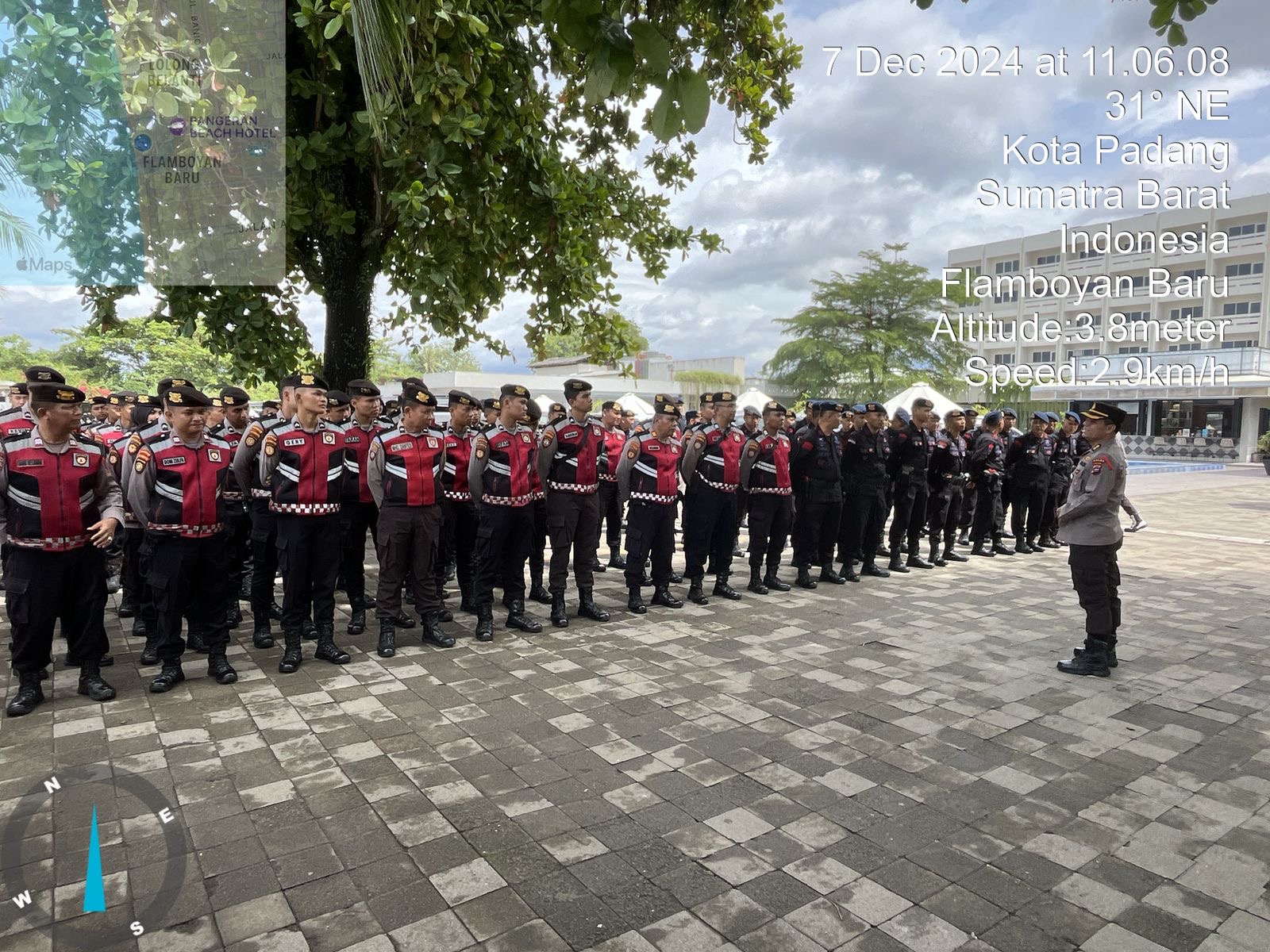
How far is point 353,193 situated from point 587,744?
663 centimetres

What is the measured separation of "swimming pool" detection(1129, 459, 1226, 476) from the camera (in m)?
29.2

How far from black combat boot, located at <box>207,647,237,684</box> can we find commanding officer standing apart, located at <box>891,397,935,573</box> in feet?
22.7

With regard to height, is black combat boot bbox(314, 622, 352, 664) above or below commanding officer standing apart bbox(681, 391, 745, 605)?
below

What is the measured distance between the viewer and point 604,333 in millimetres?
9539

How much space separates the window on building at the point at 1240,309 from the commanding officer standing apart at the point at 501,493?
168ft

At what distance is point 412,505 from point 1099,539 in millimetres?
4926

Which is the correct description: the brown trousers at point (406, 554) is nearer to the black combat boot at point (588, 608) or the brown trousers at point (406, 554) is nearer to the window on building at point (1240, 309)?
the black combat boot at point (588, 608)

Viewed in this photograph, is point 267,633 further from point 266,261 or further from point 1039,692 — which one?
point 1039,692

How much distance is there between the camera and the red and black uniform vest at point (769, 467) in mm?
7785

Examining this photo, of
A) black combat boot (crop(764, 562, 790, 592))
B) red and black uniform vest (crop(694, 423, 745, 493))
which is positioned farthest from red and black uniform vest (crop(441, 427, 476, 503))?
black combat boot (crop(764, 562, 790, 592))

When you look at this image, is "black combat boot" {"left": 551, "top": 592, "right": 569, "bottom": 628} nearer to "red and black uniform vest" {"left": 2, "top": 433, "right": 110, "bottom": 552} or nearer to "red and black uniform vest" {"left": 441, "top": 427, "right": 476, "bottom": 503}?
"red and black uniform vest" {"left": 441, "top": 427, "right": 476, "bottom": 503}

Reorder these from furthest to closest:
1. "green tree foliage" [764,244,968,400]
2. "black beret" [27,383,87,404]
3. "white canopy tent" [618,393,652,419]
Answer: 1. "green tree foliage" [764,244,968,400]
2. "white canopy tent" [618,393,652,419]
3. "black beret" [27,383,87,404]

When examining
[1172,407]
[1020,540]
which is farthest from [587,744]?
[1172,407]

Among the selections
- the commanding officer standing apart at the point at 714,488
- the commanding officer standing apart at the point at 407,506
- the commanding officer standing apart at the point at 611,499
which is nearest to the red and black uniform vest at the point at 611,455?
the commanding officer standing apart at the point at 611,499
